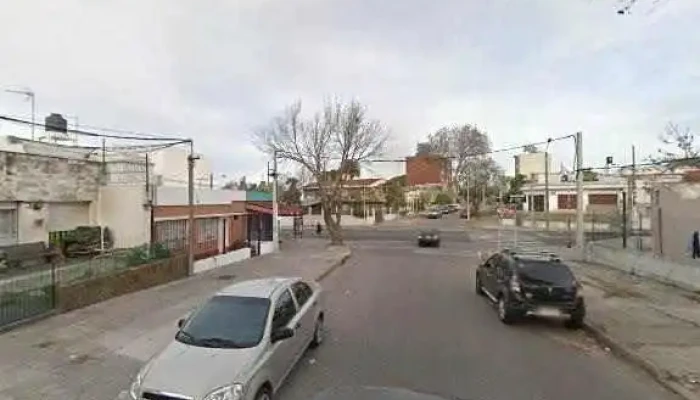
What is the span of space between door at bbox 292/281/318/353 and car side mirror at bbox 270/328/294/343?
100cm

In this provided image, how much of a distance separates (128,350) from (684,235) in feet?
69.4

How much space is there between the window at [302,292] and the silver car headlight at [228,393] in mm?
3077

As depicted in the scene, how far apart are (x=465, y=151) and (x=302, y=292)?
7422 cm

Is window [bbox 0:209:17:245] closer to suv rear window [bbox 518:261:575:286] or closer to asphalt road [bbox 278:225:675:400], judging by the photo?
asphalt road [bbox 278:225:675:400]

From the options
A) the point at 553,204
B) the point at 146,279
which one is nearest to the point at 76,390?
the point at 146,279

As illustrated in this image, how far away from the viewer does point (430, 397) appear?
12.2 ft

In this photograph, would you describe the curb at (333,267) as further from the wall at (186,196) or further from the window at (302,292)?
the window at (302,292)

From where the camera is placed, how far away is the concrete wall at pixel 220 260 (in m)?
21.9

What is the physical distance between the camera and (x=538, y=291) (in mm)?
12086

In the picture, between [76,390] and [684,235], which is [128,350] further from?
[684,235]

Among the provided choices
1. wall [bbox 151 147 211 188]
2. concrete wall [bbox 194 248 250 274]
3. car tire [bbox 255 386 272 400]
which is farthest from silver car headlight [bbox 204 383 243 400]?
wall [bbox 151 147 211 188]

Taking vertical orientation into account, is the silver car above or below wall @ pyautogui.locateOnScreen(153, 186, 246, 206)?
below

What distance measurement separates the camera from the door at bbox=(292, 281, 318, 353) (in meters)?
8.72

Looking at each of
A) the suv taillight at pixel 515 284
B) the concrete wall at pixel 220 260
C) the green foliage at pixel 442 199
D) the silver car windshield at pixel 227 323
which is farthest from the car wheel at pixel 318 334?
the green foliage at pixel 442 199
